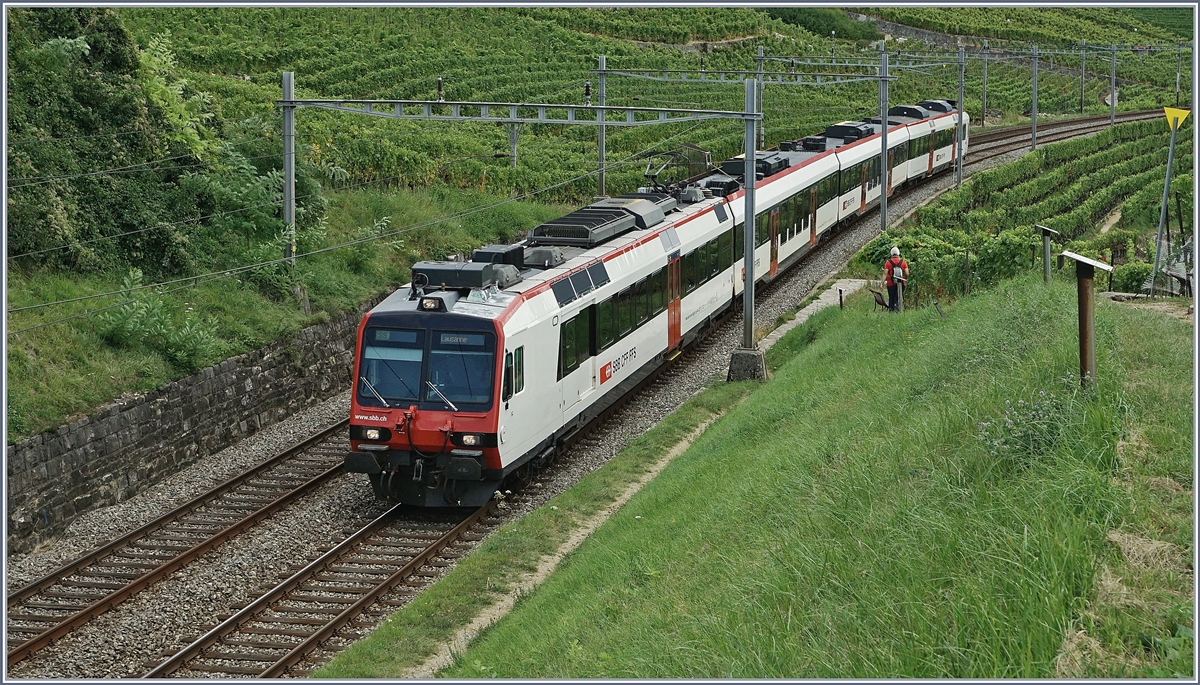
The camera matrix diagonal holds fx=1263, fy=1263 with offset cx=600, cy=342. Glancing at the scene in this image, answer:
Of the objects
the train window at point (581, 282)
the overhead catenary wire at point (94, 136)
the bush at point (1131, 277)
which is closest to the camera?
the train window at point (581, 282)

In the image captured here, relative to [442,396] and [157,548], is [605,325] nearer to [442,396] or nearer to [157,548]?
[442,396]

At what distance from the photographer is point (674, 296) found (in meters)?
22.6

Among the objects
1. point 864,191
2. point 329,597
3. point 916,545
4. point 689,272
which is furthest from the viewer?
point 864,191

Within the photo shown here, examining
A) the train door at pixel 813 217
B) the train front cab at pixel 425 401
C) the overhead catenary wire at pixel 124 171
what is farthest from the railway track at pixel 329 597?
the train door at pixel 813 217

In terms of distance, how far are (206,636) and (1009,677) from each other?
8088 millimetres

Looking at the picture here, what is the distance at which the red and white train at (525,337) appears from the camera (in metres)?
15.6

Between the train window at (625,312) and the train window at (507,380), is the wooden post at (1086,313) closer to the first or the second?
the train window at (507,380)

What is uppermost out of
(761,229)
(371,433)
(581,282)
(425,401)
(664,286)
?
(761,229)

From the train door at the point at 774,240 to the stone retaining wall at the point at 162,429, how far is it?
997cm

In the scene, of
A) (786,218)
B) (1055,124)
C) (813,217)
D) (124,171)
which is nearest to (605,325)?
(124,171)

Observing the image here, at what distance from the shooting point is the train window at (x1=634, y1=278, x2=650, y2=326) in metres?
20.5

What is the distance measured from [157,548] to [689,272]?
11.4 meters

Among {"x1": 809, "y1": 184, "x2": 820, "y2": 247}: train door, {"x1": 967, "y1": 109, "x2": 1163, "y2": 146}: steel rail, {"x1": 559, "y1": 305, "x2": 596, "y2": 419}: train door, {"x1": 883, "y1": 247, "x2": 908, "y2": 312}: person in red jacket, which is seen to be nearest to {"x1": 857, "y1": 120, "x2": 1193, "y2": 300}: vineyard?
{"x1": 883, "y1": 247, "x2": 908, "y2": 312}: person in red jacket

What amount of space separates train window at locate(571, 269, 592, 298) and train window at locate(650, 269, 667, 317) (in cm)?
286
